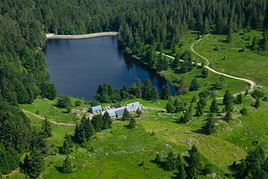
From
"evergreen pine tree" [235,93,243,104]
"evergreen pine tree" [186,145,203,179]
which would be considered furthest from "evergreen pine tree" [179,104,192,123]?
"evergreen pine tree" [186,145,203,179]

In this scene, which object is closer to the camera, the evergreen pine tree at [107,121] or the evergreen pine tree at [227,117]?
the evergreen pine tree at [107,121]

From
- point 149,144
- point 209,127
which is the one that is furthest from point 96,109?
point 209,127

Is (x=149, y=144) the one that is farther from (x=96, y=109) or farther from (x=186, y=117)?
(x=96, y=109)

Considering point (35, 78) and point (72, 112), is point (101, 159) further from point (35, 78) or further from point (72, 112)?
point (35, 78)

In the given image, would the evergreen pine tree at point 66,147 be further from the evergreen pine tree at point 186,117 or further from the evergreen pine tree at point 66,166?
the evergreen pine tree at point 186,117

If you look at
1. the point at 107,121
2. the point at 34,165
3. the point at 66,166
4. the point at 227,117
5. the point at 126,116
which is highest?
the point at 34,165

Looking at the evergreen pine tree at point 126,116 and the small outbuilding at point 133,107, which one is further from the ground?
the evergreen pine tree at point 126,116

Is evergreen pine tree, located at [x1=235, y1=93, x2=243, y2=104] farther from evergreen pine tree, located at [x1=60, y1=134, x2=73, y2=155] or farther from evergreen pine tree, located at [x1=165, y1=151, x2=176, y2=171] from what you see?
evergreen pine tree, located at [x1=60, y1=134, x2=73, y2=155]

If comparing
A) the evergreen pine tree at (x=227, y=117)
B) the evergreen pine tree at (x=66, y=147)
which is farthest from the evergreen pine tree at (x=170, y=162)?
the evergreen pine tree at (x=227, y=117)

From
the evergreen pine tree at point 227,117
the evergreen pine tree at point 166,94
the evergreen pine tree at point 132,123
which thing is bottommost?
the evergreen pine tree at point 166,94

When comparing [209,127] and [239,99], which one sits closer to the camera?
[209,127]

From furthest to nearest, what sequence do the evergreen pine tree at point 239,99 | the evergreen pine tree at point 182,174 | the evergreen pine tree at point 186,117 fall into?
1. the evergreen pine tree at point 239,99
2. the evergreen pine tree at point 186,117
3. the evergreen pine tree at point 182,174

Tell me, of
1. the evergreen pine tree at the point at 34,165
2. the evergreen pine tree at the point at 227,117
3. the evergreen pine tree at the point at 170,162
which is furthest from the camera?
the evergreen pine tree at the point at 227,117
